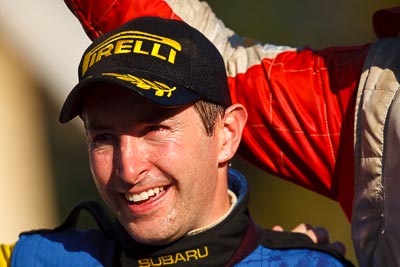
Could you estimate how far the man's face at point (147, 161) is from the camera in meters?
2.03

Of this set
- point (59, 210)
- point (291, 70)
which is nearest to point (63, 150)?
point (59, 210)

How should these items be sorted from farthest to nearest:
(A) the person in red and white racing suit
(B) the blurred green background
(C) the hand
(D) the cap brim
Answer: (B) the blurred green background → (C) the hand → (A) the person in red and white racing suit → (D) the cap brim

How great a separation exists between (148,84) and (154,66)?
0.06m

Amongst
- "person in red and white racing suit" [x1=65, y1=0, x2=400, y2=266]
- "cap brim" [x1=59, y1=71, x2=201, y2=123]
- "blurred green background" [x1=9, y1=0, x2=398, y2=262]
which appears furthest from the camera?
"blurred green background" [x1=9, y1=0, x2=398, y2=262]

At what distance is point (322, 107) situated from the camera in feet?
7.82

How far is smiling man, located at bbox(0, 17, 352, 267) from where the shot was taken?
2.04m

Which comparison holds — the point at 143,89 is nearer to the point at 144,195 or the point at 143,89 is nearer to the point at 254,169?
the point at 144,195

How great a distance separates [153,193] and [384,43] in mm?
656

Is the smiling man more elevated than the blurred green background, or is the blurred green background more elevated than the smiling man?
the smiling man

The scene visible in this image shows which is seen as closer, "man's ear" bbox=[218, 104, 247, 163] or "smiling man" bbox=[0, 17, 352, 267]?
"smiling man" bbox=[0, 17, 352, 267]

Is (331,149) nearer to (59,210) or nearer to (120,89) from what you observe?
(120,89)

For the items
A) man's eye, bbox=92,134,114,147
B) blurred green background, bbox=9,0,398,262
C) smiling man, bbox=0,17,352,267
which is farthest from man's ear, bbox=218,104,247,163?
blurred green background, bbox=9,0,398,262

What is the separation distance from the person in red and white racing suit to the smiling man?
0.17 m

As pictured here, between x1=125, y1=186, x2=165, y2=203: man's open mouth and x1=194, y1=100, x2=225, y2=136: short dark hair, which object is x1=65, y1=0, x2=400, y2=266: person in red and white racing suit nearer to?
x1=194, y1=100, x2=225, y2=136: short dark hair
